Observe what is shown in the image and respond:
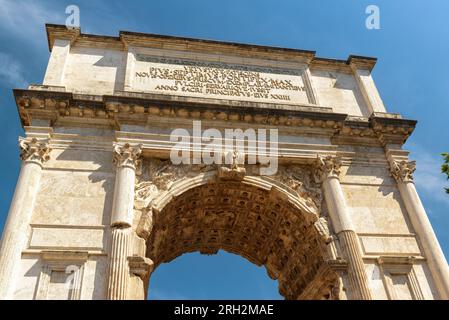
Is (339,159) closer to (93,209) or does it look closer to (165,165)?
(165,165)

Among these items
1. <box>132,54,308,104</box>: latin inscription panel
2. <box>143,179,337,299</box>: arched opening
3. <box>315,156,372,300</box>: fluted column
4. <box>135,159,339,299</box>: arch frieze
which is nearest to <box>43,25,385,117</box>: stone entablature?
<box>132,54,308,104</box>: latin inscription panel

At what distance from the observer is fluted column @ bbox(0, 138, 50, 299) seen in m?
10.2

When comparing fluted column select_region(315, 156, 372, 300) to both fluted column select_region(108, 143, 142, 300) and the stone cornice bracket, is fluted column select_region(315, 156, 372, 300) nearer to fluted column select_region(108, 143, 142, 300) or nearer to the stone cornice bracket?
the stone cornice bracket

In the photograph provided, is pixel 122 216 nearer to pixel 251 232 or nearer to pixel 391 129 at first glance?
pixel 251 232

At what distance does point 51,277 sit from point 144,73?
793 cm

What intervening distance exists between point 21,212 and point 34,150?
204 cm

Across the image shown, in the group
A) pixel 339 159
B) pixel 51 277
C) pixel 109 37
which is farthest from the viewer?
pixel 109 37

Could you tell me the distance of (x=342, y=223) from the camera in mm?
12695

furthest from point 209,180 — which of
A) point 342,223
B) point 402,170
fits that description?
point 402,170

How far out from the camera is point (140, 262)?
10922 mm

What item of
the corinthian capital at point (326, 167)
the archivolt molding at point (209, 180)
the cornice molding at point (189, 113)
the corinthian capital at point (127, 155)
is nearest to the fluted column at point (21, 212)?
the cornice molding at point (189, 113)

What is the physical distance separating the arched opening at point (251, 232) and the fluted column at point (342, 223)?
57cm

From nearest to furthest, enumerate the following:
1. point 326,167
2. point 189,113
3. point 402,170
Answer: point 326,167
point 189,113
point 402,170

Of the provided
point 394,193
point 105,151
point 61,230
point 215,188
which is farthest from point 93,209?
point 394,193
